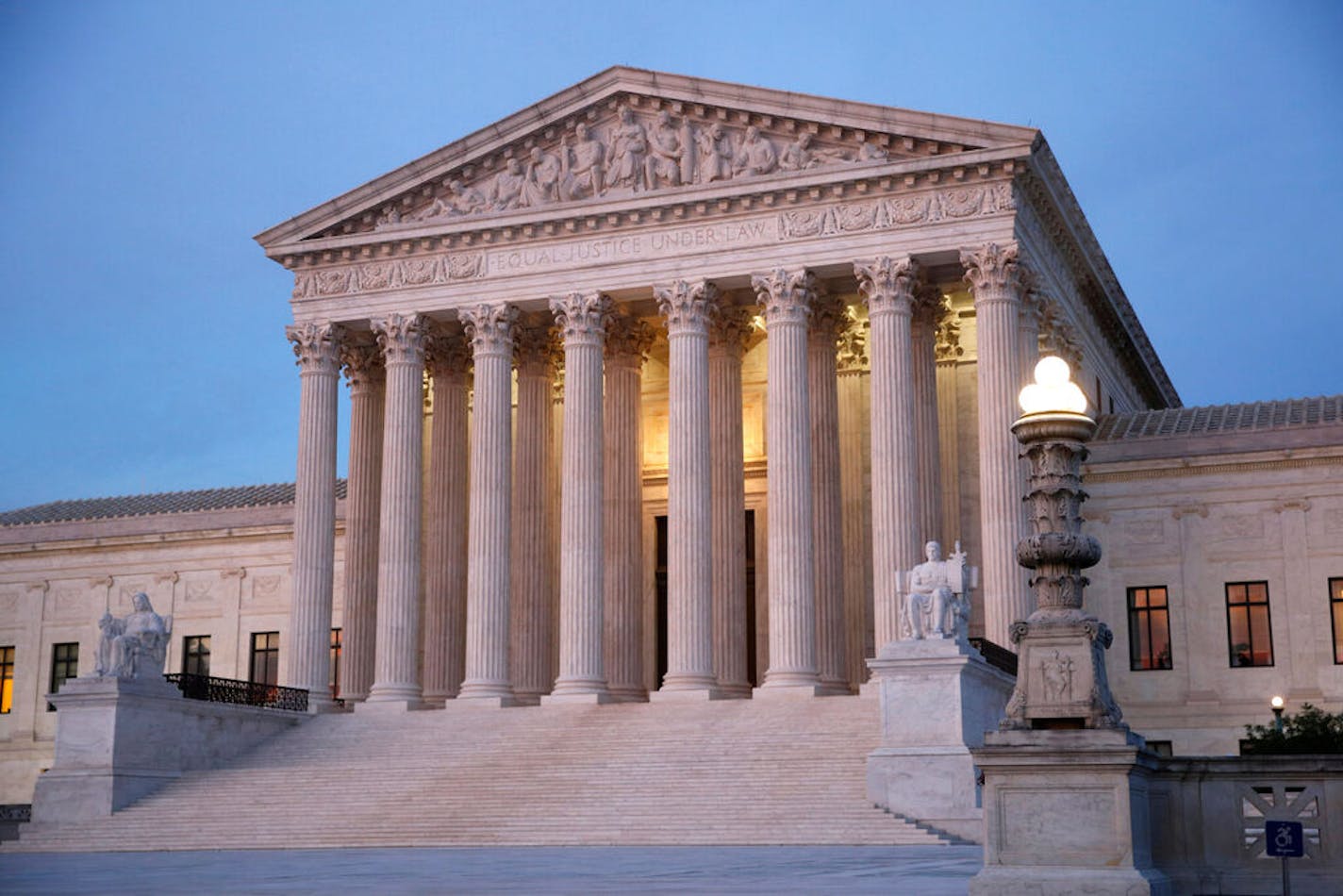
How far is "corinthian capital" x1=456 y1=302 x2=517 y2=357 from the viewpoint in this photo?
46.6 meters

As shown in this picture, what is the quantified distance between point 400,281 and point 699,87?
410 inches

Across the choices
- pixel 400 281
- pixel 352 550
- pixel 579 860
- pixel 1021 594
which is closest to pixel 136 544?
pixel 352 550

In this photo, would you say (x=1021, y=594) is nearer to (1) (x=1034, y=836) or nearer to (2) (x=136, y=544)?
(1) (x=1034, y=836)

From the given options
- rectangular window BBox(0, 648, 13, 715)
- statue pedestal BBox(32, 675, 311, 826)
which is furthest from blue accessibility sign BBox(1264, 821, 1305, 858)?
rectangular window BBox(0, 648, 13, 715)

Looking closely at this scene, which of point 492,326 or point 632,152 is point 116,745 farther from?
point 632,152

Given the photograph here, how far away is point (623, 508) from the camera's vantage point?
156 ft

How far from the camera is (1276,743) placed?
36656mm

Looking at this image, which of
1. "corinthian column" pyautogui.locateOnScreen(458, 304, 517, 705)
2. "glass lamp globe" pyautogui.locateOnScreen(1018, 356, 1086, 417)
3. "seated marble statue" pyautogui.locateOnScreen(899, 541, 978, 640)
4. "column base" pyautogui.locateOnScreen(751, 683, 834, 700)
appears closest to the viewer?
"glass lamp globe" pyautogui.locateOnScreen(1018, 356, 1086, 417)

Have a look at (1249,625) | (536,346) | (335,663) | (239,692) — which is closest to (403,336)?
(536,346)

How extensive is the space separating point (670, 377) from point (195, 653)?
72.2ft

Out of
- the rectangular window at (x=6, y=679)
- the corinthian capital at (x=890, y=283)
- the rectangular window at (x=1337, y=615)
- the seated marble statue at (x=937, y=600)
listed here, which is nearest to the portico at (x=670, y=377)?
the corinthian capital at (x=890, y=283)

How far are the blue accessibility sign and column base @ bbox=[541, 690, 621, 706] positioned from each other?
28.2 meters

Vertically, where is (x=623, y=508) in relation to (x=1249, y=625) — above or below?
above

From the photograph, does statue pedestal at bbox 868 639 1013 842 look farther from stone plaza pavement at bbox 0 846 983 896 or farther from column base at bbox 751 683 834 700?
column base at bbox 751 683 834 700
